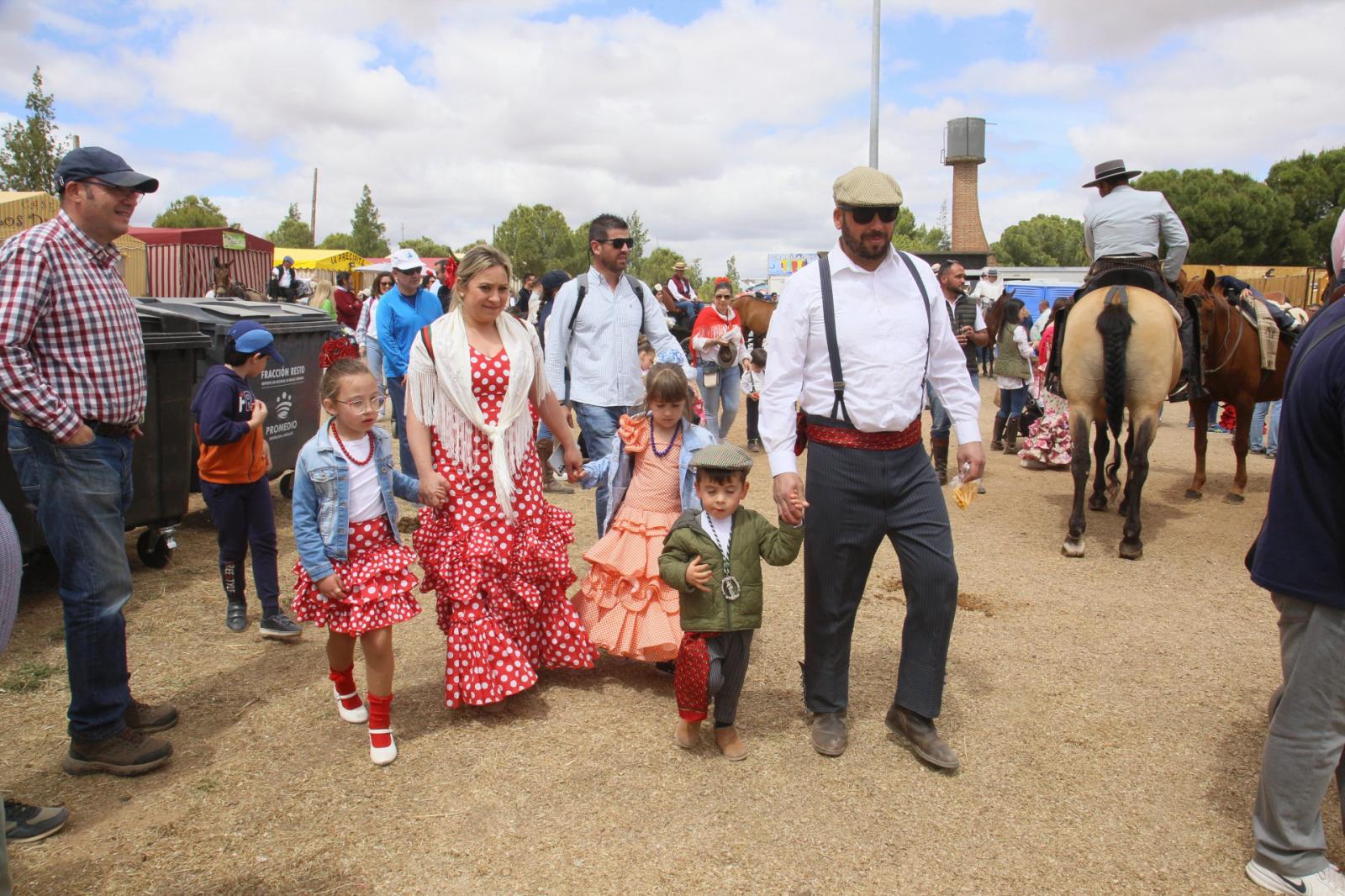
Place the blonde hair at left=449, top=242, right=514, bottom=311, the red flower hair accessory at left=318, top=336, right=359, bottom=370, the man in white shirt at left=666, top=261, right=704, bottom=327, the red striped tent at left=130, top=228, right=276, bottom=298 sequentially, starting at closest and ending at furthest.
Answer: the blonde hair at left=449, top=242, right=514, bottom=311 → the red flower hair accessory at left=318, top=336, right=359, bottom=370 → the man in white shirt at left=666, top=261, right=704, bottom=327 → the red striped tent at left=130, top=228, right=276, bottom=298

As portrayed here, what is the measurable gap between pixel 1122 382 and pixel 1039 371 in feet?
12.8

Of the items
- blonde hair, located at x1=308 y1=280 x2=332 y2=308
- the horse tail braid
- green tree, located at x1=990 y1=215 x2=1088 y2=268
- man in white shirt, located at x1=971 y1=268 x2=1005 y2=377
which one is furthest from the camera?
green tree, located at x1=990 y1=215 x2=1088 y2=268

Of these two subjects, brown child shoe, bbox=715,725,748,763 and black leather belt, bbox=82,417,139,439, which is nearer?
black leather belt, bbox=82,417,139,439

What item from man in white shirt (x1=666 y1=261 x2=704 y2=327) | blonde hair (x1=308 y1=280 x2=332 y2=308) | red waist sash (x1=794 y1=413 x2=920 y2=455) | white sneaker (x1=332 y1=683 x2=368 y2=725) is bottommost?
white sneaker (x1=332 y1=683 x2=368 y2=725)

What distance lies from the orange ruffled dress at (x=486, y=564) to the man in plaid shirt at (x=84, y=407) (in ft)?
3.70

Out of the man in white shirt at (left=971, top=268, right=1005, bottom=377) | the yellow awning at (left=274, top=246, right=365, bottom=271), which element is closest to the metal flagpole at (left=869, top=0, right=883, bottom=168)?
the man in white shirt at (left=971, top=268, right=1005, bottom=377)

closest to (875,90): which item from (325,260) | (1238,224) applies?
(325,260)

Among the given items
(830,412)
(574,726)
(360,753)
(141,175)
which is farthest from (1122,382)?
(141,175)

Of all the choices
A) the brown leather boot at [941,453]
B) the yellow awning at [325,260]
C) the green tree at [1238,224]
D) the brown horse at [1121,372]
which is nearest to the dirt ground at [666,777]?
the brown horse at [1121,372]

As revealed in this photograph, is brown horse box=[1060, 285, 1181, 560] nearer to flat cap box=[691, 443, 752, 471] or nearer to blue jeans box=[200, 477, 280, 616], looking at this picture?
flat cap box=[691, 443, 752, 471]

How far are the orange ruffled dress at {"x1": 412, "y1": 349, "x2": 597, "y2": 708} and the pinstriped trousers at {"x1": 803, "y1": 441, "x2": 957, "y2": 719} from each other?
1201 millimetres

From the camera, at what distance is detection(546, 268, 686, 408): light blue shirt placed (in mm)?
5566

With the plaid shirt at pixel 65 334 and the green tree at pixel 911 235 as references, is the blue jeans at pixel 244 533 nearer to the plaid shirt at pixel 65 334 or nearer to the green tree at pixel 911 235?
the plaid shirt at pixel 65 334

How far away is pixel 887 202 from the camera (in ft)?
11.1
